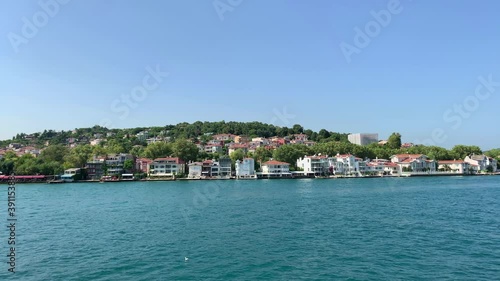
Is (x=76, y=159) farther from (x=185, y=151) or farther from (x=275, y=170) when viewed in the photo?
(x=275, y=170)

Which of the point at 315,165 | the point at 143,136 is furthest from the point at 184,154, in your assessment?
the point at 143,136

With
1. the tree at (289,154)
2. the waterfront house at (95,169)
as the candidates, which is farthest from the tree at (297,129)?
the waterfront house at (95,169)

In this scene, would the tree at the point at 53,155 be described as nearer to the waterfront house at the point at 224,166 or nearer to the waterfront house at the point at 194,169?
the waterfront house at the point at 194,169

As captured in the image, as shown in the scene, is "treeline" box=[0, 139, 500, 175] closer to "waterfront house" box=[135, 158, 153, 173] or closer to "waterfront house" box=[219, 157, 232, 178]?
"waterfront house" box=[135, 158, 153, 173]

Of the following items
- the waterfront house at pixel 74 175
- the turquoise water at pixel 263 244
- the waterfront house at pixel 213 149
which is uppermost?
the waterfront house at pixel 213 149

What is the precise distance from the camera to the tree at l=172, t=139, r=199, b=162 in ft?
238

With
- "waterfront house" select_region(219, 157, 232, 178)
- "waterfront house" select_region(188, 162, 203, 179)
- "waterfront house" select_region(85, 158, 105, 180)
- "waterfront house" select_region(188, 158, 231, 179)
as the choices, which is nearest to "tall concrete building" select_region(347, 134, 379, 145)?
"waterfront house" select_region(219, 157, 232, 178)

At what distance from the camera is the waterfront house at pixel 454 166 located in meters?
72.6

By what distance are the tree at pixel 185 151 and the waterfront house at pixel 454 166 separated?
165 feet

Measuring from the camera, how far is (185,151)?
239 feet

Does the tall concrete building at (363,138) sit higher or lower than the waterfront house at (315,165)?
higher

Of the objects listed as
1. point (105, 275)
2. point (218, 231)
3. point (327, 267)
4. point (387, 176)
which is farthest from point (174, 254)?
point (387, 176)

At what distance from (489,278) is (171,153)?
70084mm

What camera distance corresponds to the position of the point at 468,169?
72.6m
